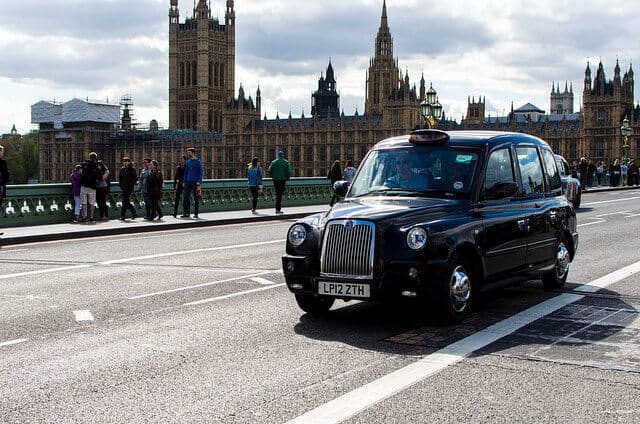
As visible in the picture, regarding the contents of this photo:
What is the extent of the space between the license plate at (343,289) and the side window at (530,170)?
9.58 ft

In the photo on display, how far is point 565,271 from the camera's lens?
36.1ft

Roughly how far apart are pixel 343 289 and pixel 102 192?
52.8 feet

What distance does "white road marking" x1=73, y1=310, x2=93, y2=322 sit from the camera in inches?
350

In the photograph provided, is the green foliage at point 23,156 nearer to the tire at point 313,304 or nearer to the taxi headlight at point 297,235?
the tire at point 313,304

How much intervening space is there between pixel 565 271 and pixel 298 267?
13.2ft

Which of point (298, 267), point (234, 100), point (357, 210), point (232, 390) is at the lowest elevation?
point (232, 390)

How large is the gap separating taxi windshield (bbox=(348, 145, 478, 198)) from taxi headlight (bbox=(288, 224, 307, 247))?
3.60ft

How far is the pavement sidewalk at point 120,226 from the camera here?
18453mm

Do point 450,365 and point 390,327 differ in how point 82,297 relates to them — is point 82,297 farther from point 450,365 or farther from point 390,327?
point 450,365

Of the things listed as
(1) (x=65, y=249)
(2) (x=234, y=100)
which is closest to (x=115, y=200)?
(1) (x=65, y=249)

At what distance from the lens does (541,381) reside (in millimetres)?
6445

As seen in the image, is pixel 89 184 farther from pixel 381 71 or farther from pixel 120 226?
pixel 381 71

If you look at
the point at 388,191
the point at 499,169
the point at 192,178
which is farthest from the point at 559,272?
the point at 192,178

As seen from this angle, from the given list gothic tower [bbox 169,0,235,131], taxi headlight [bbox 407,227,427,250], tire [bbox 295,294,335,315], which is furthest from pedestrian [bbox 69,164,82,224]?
gothic tower [bbox 169,0,235,131]
